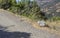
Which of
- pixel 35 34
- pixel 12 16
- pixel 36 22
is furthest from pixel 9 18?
pixel 35 34

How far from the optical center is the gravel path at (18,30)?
854 centimetres

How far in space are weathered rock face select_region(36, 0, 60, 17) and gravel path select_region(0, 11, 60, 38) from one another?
1484 mm

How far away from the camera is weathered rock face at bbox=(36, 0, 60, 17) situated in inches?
439

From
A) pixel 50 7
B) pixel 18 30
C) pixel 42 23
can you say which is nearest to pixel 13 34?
pixel 18 30

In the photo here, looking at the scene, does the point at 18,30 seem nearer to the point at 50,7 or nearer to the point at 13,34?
the point at 13,34

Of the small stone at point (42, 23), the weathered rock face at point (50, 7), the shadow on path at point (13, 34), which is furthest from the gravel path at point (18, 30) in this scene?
the weathered rock face at point (50, 7)

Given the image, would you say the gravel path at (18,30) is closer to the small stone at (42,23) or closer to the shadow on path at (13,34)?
the shadow on path at (13,34)

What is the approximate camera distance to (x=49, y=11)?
11.3 metres

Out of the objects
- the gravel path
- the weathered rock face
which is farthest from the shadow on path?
the weathered rock face

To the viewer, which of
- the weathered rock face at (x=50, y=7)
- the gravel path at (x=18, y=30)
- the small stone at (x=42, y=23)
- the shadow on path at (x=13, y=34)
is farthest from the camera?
the weathered rock face at (x=50, y=7)

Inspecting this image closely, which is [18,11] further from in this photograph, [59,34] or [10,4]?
[59,34]

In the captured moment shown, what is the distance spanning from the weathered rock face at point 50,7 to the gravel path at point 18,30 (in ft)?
4.87

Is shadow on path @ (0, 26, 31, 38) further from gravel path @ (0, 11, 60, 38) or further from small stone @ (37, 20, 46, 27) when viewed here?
small stone @ (37, 20, 46, 27)

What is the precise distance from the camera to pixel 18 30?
9117 mm
